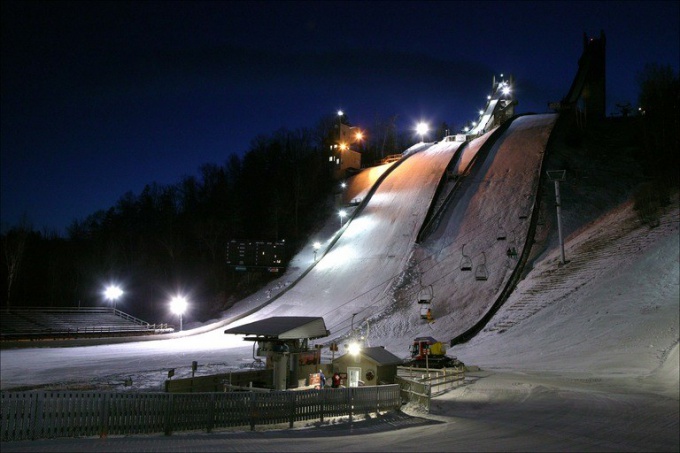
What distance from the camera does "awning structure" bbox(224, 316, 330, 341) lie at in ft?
49.2

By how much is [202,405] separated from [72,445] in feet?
8.29

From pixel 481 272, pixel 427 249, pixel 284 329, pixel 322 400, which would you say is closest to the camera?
pixel 322 400

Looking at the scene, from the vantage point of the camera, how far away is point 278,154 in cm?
7019

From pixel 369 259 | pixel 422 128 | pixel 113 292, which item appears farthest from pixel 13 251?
pixel 422 128

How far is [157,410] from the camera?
925cm

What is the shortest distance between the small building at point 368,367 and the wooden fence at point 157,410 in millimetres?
2419

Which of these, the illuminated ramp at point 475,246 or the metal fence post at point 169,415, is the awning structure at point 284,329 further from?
the illuminated ramp at point 475,246

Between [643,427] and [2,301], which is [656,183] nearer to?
[643,427]

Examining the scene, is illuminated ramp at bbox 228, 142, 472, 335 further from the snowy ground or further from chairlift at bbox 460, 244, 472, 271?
chairlift at bbox 460, 244, 472, 271

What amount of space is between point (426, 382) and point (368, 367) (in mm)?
2547

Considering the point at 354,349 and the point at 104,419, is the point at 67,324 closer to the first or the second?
the point at 354,349

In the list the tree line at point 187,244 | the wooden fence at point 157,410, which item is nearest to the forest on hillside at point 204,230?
the tree line at point 187,244

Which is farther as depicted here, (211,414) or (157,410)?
(211,414)

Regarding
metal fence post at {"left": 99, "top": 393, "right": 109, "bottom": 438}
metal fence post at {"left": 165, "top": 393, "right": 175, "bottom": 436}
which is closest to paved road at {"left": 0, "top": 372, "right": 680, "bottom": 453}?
metal fence post at {"left": 165, "top": 393, "right": 175, "bottom": 436}
